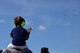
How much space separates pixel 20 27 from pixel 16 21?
0.85 ft

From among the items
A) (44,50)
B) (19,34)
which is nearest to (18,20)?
(19,34)

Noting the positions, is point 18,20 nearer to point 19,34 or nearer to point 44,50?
point 19,34

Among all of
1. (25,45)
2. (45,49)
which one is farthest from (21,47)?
(45,49)

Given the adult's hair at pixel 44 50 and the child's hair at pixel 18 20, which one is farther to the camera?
the adult's hair at pixel 44 50

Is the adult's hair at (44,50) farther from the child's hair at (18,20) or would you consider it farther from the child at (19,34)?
the child's hair at (18,20)

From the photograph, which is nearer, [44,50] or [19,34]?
[19,34]

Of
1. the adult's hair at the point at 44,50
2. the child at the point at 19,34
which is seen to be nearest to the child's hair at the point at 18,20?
the child at the point at 19,34

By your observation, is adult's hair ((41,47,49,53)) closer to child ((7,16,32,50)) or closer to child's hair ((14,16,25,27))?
child ((7,16,32,50))

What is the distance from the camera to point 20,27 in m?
8.16

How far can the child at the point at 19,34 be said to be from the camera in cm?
793

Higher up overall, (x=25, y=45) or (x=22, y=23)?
(x=22, y=23)

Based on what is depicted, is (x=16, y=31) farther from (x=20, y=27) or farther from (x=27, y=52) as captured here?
(x=27, y=52)

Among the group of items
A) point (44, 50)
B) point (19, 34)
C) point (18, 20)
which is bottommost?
point (19, 34)

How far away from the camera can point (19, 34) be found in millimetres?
8086
